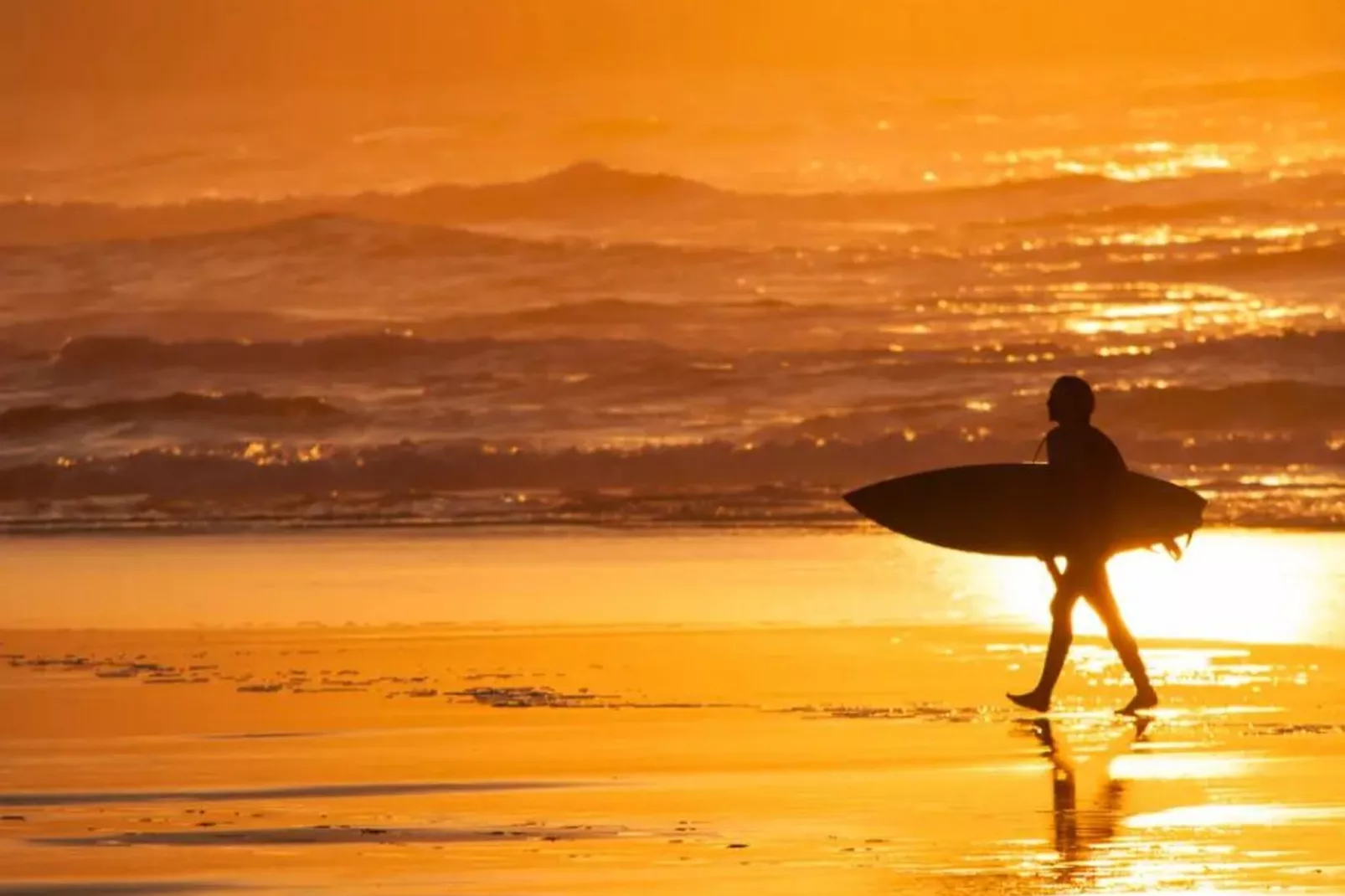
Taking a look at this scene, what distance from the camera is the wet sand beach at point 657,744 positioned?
8797 mm

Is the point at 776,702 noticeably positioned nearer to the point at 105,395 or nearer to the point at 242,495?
the point at 242,495

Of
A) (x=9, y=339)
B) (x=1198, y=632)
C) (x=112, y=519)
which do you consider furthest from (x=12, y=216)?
(x=1198, y=632)

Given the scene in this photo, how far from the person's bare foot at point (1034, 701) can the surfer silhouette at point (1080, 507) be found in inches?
7.9

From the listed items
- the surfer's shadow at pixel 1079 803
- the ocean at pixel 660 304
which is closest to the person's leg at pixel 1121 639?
the surfer's shadow at pixel 1079 803

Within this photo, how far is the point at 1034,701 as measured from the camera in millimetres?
12578

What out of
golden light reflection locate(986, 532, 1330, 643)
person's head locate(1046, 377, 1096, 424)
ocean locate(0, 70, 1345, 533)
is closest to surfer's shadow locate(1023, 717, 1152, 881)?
person's head locate(1046, 377, 1096, 424)

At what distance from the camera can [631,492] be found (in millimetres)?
28344

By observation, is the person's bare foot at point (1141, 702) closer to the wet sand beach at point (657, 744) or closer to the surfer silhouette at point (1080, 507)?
the wet sand beach at point (657, 744)

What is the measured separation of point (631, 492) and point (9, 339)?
64.9ft

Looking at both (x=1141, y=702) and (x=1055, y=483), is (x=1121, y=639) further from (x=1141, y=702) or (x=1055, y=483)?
(x=1055, y=483)

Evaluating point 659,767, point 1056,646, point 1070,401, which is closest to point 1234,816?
point 659,767

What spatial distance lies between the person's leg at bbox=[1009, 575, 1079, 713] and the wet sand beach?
5.6 inches

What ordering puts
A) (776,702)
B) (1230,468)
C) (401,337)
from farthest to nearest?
(401,337) → (1230,468) → (776,702)

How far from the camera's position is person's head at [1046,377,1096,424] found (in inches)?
509
